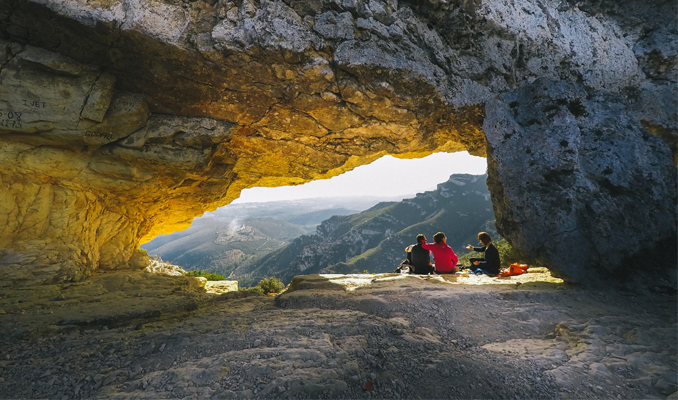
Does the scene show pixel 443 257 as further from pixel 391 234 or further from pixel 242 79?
pixel 391 234

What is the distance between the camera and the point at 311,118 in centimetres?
917

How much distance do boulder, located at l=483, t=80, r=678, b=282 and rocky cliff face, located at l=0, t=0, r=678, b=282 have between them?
2.27 ft

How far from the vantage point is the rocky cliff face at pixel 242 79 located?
6.61 m

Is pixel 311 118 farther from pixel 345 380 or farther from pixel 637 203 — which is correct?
pixel 637 203

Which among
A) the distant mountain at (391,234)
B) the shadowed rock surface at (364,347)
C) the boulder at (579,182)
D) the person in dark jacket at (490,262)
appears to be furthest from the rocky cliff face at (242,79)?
the distant mountain at (391,234)

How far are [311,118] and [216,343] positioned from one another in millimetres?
7089

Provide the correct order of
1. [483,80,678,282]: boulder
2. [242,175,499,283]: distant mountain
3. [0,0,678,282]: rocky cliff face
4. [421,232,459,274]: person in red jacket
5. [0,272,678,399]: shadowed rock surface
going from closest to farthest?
[0,272,678,399]: shadowed rock surface → [483,80,678,282]: boulder → [0,0,678,282]: rocky cliff face → [421,232,459,274]: person in red jacket → [242,175,499,283]: distant mountain

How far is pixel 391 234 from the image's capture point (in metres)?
117

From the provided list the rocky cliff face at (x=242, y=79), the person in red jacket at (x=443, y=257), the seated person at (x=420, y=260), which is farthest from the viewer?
the seated person at (x=420, y=260)

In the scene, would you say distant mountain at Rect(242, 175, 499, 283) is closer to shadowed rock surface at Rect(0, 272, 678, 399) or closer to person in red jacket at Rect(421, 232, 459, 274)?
person in red jacket at Rect(421, 232, 459, 274)

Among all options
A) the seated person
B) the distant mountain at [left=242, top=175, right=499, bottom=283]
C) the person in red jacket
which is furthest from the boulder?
the distant mountain at [left=242, top=175, right=499, bottom=283]

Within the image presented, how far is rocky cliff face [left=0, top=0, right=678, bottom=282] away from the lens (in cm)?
661

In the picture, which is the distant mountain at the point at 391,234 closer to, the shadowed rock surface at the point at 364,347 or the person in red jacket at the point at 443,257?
the person in red jacket at the point at 443,257

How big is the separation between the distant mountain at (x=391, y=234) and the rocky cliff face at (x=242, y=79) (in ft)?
271
